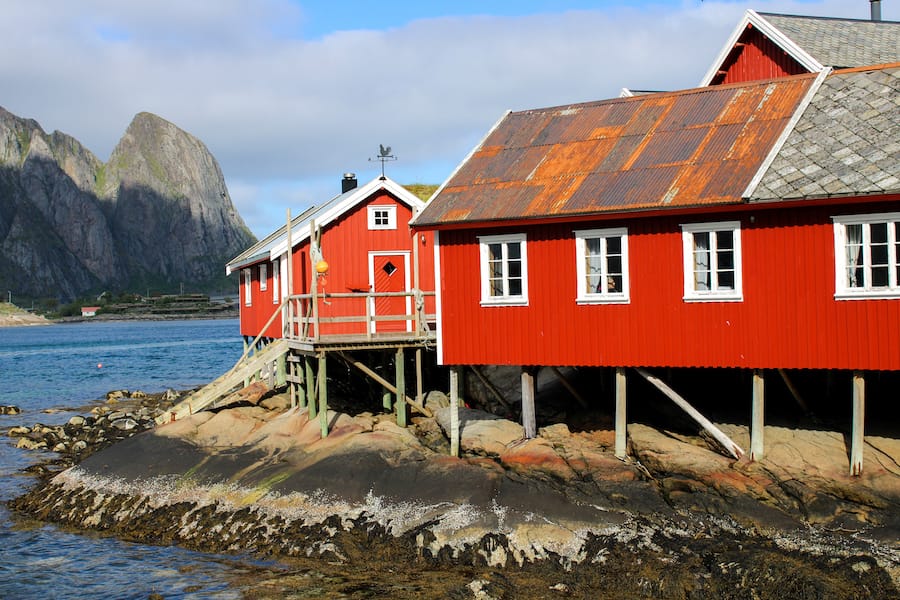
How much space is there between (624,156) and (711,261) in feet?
12.1

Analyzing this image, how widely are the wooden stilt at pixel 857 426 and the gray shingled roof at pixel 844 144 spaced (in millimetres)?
3418

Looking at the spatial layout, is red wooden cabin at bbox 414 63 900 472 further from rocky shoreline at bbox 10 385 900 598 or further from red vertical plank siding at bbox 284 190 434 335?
red vertical plank siding at bbox 284 190 434 335

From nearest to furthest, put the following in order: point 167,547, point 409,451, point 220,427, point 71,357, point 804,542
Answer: point 804,542
point 167,547
point 409,451
point 220,427
point 71,357

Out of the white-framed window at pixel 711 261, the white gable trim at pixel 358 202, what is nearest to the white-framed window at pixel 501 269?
the white-framed window at pixel 711 261

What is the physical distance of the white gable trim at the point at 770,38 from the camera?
976 inches

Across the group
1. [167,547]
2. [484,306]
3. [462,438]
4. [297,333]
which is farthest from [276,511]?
[297,333]

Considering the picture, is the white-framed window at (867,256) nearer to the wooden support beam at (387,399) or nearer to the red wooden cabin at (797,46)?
the red wooden cabin at (797,46)

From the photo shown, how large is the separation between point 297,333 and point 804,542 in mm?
16275

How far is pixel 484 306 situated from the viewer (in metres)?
22.4

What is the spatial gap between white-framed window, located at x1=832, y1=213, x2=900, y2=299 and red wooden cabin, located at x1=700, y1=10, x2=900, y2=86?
7.65m

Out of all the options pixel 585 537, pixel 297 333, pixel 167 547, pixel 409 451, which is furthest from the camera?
pixel 297 333

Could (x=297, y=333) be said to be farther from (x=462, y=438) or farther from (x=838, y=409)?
(x=838, y=409)

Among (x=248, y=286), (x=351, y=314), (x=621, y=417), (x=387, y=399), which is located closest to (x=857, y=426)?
(x=621, y=417)

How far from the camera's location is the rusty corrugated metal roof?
2056 cm
